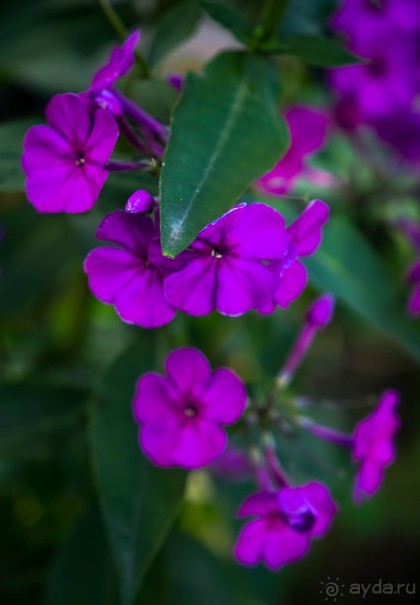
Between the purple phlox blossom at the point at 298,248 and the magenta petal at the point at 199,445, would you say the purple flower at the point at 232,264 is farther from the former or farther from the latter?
the magenta petal at the point at 199,445

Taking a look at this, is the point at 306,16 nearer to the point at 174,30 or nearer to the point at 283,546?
the point at 174,30

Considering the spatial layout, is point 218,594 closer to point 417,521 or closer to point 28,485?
point 28,485

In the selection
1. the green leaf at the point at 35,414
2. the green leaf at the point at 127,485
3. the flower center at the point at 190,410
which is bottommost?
the green leaf at the point at 35,414

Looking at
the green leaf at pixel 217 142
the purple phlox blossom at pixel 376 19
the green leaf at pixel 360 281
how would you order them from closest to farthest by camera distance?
the green leaf at pixel 217 142 → the green leaf at pixel 360 281 → the purple phlox blossom at pixel 376 19

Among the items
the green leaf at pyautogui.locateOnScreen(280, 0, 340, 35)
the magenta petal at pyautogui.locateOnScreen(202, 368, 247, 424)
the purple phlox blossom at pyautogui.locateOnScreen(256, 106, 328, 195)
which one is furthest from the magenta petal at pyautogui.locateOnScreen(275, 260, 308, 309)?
the green leaf at pyautogui.locateOnScreen(280, 0, 340, 35)

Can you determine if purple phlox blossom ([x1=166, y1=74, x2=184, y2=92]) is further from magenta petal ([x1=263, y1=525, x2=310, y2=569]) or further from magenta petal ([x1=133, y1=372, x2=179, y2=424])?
magenta petal ([x1=263, y1=525, x2=310, y2=569])

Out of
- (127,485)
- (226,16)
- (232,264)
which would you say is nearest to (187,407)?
(127,485)

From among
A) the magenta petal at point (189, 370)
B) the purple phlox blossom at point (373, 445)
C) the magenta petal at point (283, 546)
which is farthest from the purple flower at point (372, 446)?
the magenta petal at point (189, 370)

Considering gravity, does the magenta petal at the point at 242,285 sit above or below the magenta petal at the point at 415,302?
above

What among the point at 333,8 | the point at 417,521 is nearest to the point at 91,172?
the point at 333,8
